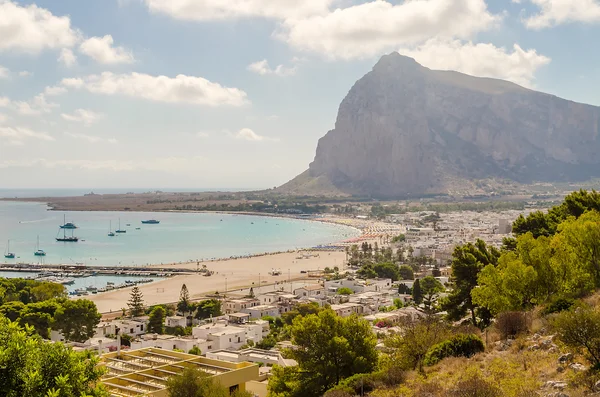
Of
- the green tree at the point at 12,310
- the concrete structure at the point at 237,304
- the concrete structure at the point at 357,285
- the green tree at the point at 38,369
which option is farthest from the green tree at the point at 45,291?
the green tree at the point at 38,369

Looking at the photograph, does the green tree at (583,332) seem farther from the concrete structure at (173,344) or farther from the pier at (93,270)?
the pier at (93,270)

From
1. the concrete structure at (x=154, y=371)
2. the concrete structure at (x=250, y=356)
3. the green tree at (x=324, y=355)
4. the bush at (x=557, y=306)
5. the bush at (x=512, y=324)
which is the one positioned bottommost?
the concrete structure at (x=250, y=356)

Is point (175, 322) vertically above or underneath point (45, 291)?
underneath

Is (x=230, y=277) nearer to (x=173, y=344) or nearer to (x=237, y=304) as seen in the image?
(x=237, y=304)

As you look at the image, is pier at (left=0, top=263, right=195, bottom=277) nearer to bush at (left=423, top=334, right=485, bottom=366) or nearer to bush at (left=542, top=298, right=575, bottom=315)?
bush at (left=423, top=334, right=485, bottom=366)

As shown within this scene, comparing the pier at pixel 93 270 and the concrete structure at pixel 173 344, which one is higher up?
the concrete structure at pixel 173 344

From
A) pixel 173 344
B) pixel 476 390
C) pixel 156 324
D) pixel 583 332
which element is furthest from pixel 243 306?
pixel 476 390

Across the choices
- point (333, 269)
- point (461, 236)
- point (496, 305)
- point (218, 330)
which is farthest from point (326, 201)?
point (496, 305)

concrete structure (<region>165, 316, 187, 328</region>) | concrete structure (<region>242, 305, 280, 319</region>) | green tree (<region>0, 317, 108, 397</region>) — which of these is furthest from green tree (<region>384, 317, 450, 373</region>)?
concrete structure (<region>242, 305, 280, 319</region>)
